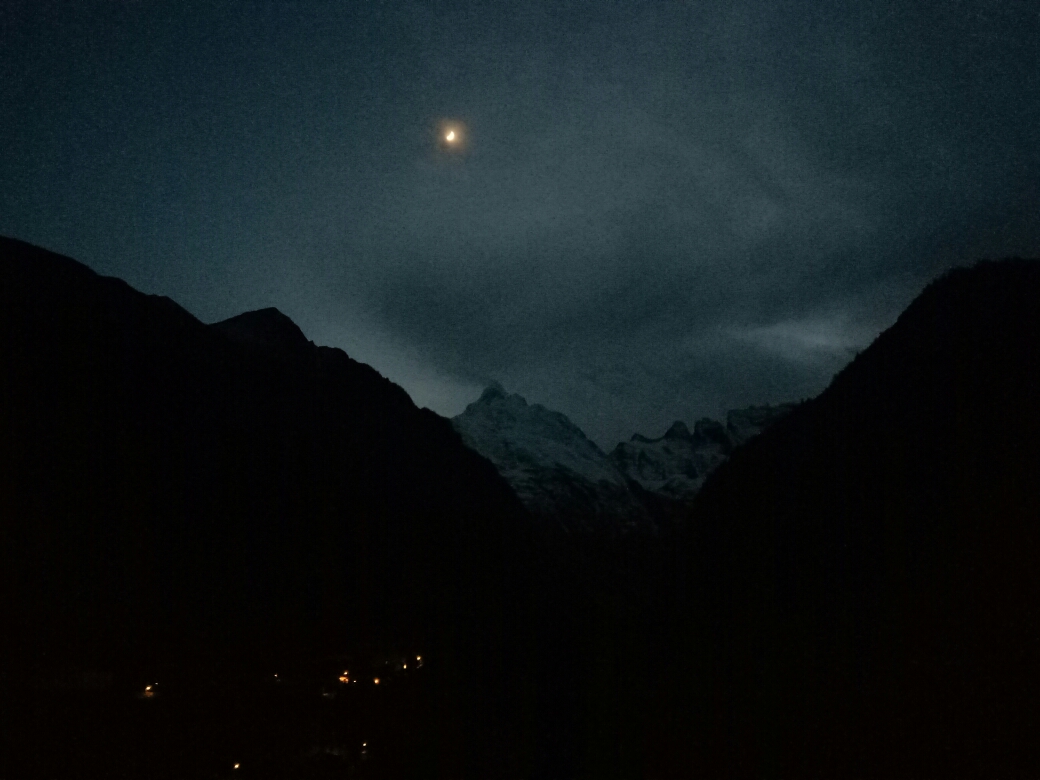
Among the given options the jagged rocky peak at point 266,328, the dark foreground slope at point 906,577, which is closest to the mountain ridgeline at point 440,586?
the dark foreground slope at point 906,577

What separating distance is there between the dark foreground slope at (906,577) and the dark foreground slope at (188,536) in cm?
1678

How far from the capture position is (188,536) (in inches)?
1575

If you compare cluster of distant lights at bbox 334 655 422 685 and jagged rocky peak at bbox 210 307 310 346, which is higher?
jagged rocky peak at bbox 210 307 310 346

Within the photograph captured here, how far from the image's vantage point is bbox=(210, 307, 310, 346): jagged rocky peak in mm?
79125

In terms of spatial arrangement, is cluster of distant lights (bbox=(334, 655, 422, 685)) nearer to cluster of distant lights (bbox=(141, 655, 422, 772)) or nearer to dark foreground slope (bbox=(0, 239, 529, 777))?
cluster of distant lights (bbox=(141, 655, 422, 772))

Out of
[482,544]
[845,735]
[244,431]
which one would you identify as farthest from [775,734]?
[482,544]

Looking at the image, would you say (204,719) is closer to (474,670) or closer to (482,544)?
(474,670)

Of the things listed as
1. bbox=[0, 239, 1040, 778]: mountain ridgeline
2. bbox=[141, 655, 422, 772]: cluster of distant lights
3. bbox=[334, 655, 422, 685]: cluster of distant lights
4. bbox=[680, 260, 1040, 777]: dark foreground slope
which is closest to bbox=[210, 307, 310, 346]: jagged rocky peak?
bbox=[0, 239, 1040, 778]: mountain ridgeline

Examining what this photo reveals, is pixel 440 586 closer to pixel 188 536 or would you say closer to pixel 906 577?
pixel 188 536

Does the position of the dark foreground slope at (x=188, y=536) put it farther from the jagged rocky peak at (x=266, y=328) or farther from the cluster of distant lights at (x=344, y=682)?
the jagged rocky peak at (x=266, y=328)

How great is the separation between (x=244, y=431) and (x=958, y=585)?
47.4m

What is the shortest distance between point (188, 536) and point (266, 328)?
48904 mm

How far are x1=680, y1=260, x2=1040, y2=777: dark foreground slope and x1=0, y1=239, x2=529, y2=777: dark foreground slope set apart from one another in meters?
16.8

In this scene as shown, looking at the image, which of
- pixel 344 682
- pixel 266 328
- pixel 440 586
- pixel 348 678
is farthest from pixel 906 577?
pixel 266 328
